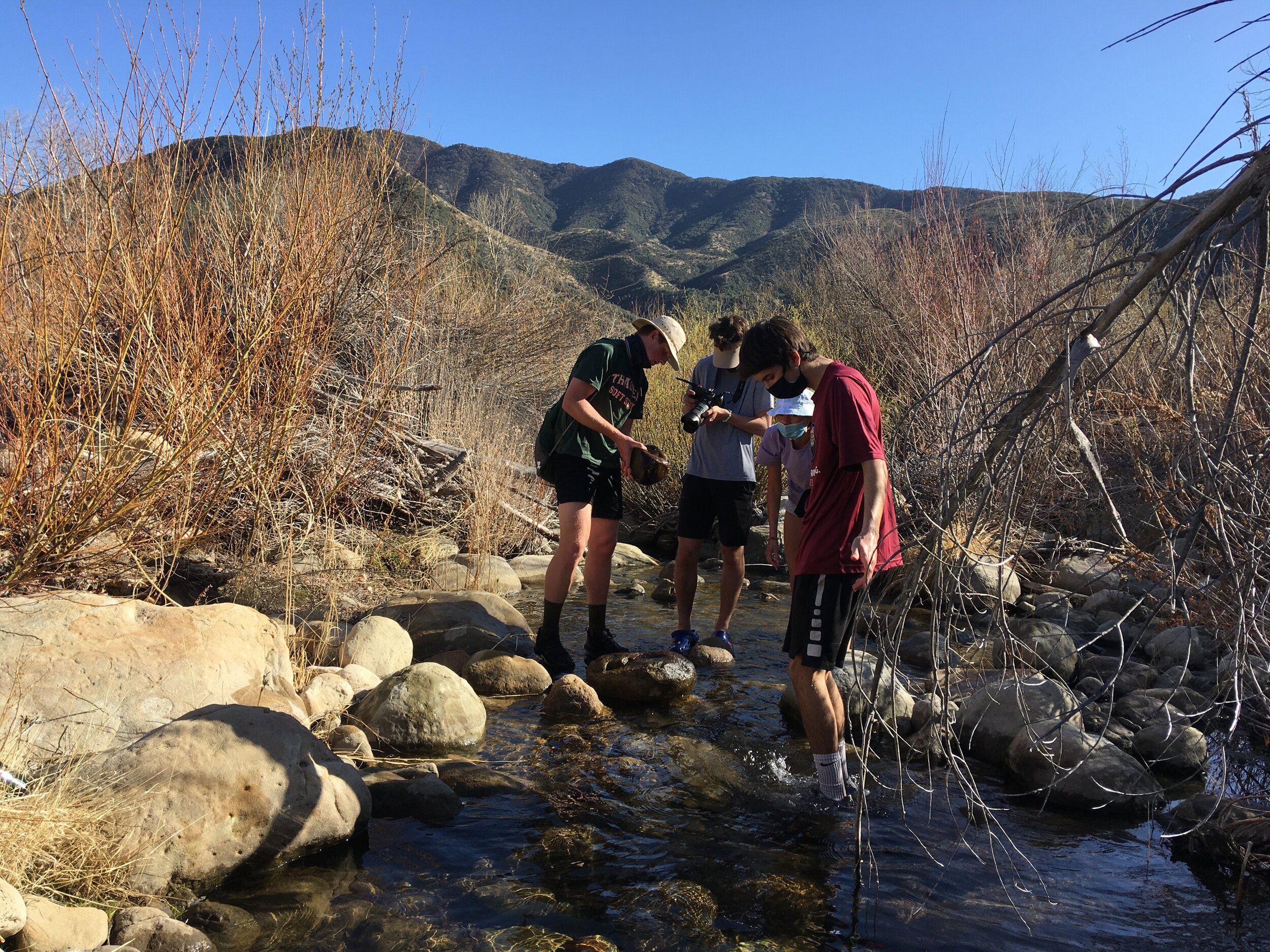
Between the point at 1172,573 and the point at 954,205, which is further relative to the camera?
the point at 954,205

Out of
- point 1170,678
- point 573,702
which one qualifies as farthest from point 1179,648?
point 573,702

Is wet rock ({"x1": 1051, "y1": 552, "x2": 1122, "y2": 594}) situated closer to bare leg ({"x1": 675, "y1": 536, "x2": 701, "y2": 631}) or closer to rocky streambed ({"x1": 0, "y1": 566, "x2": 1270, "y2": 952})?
rocky streambed ({"x1": 0, "y1": 566, "x2": 1270, "y2": 952})

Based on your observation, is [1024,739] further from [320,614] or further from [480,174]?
[480,174]

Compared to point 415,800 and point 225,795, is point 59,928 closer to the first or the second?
point 225,795

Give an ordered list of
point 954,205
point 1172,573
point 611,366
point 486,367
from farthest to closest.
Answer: point 486,367 → point 954,205 → point 611,366 → point 1172,573

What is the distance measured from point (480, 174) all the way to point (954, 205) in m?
56.2

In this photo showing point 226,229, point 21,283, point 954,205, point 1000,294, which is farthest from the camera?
point 954,205

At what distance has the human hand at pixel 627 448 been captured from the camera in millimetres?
5250

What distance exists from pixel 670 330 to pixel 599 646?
2016mm

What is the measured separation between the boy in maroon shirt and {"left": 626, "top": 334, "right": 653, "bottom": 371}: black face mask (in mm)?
1760

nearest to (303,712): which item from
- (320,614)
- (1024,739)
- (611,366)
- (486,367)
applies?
(320,614)

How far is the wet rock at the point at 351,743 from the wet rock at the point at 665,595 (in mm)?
3953

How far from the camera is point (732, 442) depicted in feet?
19.1

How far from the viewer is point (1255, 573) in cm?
195
